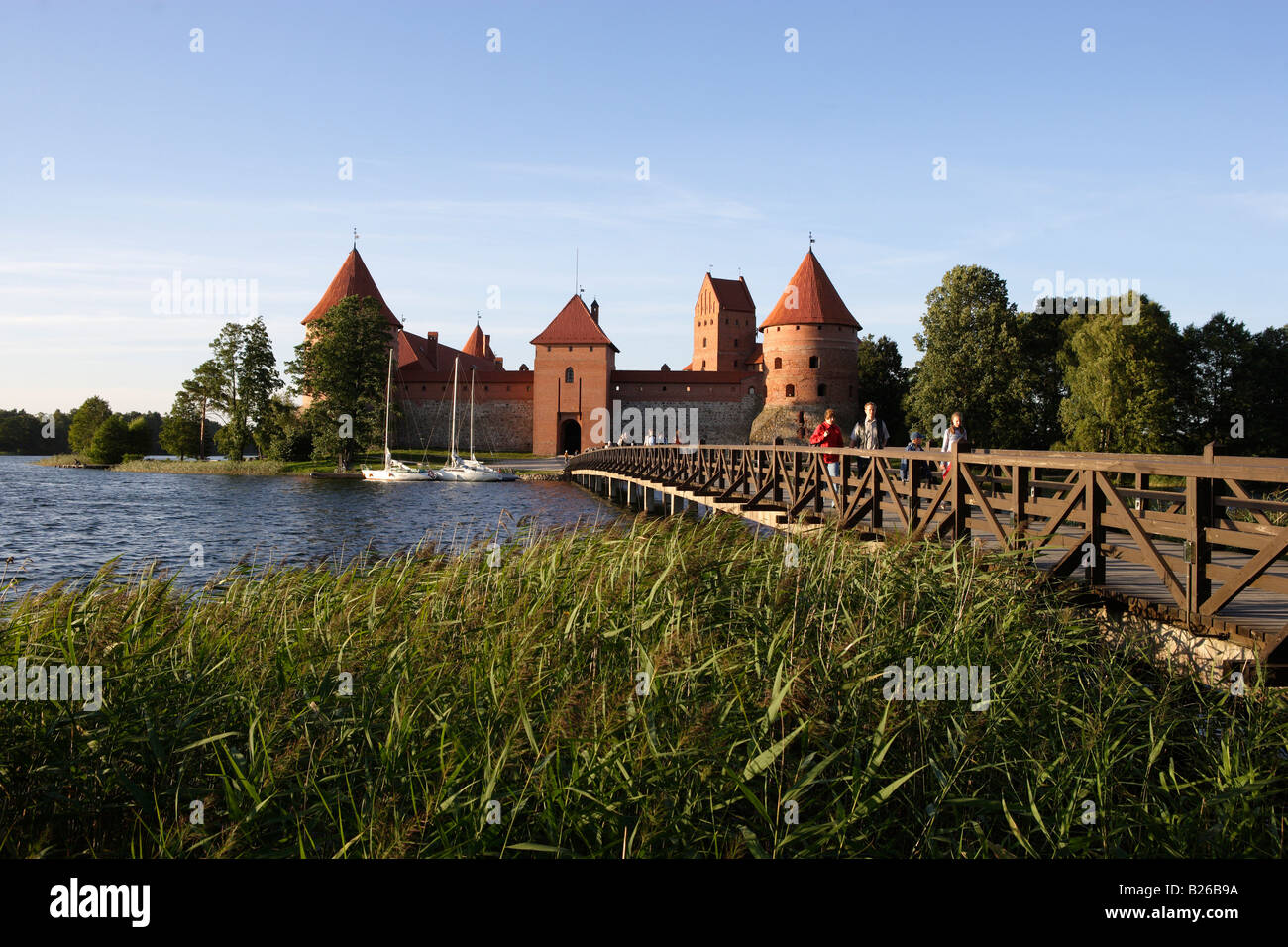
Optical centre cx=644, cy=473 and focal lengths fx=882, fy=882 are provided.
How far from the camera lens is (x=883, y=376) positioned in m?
53.1

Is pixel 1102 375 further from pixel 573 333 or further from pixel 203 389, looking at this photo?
pixel 203 389

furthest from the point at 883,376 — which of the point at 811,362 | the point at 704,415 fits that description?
the point at 704,415

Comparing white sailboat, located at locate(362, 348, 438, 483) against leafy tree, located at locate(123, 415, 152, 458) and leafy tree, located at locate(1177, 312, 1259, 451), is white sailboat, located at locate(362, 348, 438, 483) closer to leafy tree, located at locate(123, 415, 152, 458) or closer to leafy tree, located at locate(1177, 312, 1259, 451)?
leafy tree, located at locate(123, 415, 152, 458)

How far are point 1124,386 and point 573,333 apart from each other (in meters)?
29.4

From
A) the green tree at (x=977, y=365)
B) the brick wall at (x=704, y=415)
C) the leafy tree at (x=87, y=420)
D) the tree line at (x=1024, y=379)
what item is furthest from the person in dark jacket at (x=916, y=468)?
the leafy tree at (x=87, y=420)

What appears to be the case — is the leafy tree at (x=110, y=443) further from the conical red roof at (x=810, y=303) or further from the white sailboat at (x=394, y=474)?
the conical red roof at (x=810, y=303)

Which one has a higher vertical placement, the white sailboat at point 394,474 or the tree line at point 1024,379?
the tree line at point 1024,379

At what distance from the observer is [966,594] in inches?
191

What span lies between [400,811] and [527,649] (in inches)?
41.6

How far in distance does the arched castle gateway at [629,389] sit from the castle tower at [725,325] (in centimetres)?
1373

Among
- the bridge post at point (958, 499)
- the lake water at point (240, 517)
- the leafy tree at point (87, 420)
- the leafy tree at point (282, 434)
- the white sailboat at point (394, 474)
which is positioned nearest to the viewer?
the bridge post at point (958, 499)

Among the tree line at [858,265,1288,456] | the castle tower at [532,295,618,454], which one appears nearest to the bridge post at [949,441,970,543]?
the tree line at [858,265,1288,456]

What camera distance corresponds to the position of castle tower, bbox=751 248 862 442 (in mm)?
→ 50562

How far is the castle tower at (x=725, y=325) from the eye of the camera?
6831cm
